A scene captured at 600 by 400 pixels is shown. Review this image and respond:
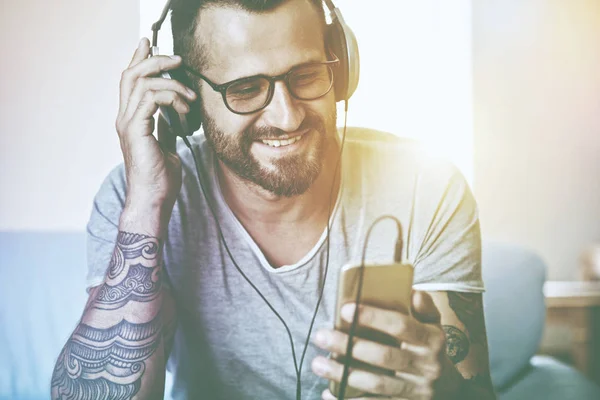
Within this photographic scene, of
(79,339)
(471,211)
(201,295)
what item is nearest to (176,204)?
(201,295)

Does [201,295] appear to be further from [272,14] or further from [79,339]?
[272,14]

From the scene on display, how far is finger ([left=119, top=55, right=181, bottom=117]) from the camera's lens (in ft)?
2.97

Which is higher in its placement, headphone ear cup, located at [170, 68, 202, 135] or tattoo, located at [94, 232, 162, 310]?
headphone ear cup, located at [170, 68, 202, 135]

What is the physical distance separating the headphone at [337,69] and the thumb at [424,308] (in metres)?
0.36

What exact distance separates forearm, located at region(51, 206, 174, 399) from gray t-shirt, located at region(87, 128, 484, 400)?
0.17ft

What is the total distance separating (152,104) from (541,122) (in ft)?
2.50

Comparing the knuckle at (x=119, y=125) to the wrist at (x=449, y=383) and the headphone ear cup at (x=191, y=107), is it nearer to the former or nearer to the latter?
the headphone ear cup at (x=191, y=107)

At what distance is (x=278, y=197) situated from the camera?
101 centimetres

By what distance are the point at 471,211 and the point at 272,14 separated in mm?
494

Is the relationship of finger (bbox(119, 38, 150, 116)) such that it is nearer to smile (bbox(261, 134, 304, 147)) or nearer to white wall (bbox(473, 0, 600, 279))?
smile (bbox(261, 134, 304, 147))

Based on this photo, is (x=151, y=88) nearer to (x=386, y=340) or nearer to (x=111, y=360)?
(x=111, y=360)

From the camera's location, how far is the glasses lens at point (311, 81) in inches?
36.0

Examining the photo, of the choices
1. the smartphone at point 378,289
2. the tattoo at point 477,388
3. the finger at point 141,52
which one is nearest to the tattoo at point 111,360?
the smartphone at point 378,289

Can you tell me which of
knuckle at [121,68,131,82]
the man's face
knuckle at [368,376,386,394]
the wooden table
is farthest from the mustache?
the wooden table
